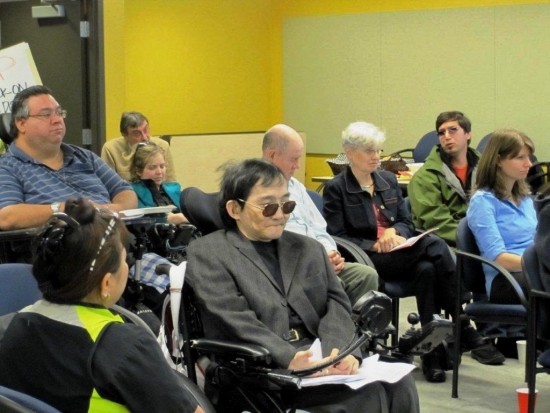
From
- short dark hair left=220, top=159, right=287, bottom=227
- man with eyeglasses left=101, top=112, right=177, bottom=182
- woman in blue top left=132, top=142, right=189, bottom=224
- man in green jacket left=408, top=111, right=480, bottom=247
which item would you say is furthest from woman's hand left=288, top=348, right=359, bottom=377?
man with eyeglasses left=101, top=112, right=177, bottom=182

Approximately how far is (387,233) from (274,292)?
5.66ft

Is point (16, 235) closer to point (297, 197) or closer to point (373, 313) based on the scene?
point (297, 197)

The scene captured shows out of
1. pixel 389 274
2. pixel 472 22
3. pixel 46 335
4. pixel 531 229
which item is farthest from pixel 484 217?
pixel 472 22

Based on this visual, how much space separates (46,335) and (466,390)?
283 centimetres

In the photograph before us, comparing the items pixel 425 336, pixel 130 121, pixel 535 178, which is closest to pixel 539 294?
pixel 425 336

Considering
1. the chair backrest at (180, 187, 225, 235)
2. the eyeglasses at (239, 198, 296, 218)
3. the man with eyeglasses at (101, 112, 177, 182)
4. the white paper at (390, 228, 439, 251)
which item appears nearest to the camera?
the eyeglasses at (239, 198, 296, 218)

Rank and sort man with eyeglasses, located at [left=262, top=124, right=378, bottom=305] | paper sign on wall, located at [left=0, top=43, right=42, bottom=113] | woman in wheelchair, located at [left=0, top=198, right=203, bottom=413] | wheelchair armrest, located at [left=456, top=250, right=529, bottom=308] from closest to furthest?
woman in wheelchair, located at [left=0, top=198, right=203, bottom=413]
wheelchair armrest, located at [left=456, top=250, right=529, bottom=308]
man with eyeglasses, located at [left=262, top=124, right=378, bottom=305]
paper sign on wall, located at [left=0, top=43, right=42, bottom=113]

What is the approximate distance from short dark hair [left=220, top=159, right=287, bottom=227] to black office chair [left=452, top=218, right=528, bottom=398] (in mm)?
1236

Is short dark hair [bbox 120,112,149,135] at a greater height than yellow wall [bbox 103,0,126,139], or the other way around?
yellow wall [bbox 103,0,126,139]

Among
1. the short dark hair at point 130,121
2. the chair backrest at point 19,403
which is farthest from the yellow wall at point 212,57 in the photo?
the chair backrest at point 19,403

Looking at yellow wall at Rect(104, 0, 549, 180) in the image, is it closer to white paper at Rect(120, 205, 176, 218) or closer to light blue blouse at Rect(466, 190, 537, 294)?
light blue blouse at Rect(466, 190, 537, 294)

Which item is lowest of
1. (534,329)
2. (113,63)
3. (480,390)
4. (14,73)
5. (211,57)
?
(480,390)

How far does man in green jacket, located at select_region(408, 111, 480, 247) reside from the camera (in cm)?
525

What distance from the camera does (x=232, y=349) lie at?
9.30 feet
